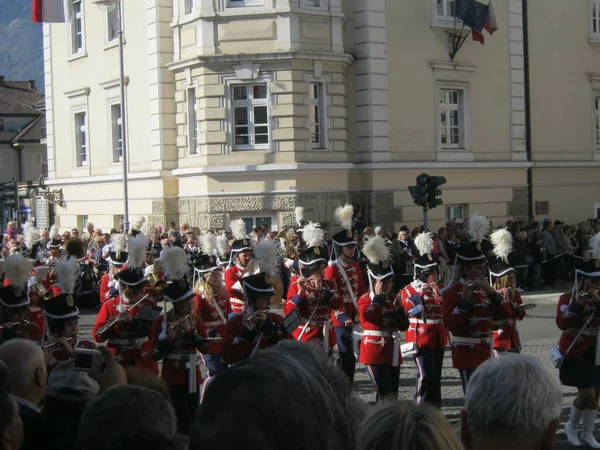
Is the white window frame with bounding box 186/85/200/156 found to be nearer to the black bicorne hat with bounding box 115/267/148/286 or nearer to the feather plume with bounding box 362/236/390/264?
the feather plume with bounding box 362/236/390/264

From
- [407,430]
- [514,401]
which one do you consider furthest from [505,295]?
[407,430]

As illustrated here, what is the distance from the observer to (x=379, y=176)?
26281 millimetres

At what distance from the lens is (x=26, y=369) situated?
4.77 meters

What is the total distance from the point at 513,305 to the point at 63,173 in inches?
1022

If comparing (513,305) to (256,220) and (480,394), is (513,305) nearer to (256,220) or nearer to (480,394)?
(480,394)

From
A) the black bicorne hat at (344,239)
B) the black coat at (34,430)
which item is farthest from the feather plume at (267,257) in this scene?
the black coat at (34,430)

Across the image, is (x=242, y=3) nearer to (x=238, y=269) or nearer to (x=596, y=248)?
(x=238, y=269)

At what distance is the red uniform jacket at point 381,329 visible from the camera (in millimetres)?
10211

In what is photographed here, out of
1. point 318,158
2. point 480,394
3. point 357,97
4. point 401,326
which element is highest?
point 357,97

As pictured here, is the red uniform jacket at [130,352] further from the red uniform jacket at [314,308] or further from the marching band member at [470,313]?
the marching band member at [470,313]

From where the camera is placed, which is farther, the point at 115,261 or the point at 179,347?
the point at 115,261

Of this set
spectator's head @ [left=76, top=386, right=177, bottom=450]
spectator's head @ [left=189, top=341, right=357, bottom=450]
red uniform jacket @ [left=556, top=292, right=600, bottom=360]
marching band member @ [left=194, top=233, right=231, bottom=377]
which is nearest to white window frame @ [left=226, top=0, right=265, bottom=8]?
marching band member @ [left=194, top=233, right=231, bottom=377]

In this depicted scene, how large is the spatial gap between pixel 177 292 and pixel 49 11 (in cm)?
1949

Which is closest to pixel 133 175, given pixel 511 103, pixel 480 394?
pixel 511 103
